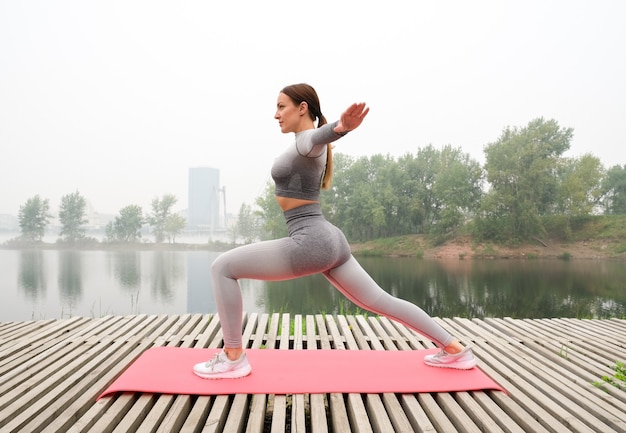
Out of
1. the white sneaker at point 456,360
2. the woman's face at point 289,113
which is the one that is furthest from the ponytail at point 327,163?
the white sneaker at point 456,360

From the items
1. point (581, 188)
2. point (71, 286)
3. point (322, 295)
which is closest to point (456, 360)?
A: point (322, 295)

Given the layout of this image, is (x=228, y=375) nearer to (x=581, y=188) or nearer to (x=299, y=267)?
(x=299, y=267)

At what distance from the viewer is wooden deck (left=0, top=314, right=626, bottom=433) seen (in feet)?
6.01

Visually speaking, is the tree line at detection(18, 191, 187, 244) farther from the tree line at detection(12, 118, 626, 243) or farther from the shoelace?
the shoelace

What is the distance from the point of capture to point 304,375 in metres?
2.31

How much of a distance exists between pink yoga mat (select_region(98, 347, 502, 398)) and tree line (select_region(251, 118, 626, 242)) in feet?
82.2

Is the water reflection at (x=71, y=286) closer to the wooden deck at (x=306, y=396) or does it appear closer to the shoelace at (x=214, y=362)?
the wooden deck at (x=306, y=396)

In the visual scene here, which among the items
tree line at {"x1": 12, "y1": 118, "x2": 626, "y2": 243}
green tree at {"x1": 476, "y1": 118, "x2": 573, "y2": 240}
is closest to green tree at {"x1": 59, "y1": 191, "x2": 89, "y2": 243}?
tree line at {"x1": 12, "y1": 118, "x2": 626, "y2": 243}

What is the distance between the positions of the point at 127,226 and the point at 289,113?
46.1 meters

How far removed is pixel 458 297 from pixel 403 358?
30.1 feet

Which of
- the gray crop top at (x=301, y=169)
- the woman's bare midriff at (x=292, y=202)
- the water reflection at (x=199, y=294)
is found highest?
the gray crop top at (x=301, y=169)

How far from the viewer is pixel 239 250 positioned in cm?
227

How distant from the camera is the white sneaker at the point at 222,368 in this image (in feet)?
7.37

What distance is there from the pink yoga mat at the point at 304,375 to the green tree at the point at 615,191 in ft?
131
